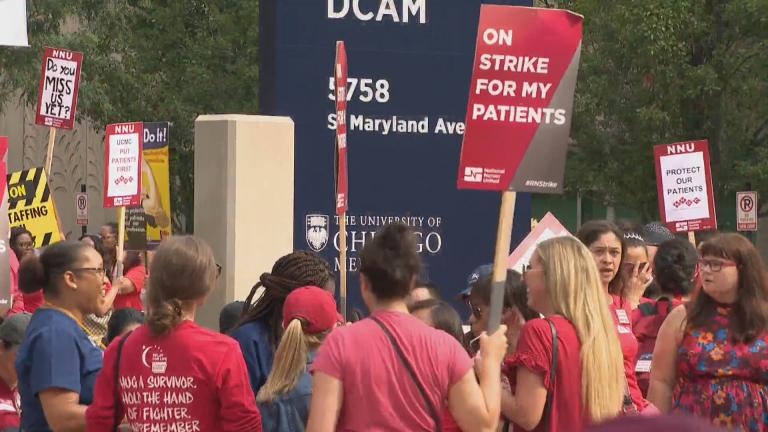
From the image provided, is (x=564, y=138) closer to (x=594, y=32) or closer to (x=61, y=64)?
(x=61, y=64)

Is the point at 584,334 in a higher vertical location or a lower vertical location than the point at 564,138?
lower

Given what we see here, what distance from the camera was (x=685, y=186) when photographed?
14.4m

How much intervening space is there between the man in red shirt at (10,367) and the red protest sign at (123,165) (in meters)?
6.30

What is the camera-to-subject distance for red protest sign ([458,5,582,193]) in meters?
6.76

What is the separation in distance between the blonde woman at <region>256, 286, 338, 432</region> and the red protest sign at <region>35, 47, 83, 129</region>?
821 centimetres

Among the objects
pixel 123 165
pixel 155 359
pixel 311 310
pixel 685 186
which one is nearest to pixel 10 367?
pixel 311 310

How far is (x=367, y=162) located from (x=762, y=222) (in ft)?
105

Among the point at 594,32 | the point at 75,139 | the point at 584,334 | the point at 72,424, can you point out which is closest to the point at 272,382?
the point at 72,424

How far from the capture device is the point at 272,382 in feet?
21.3

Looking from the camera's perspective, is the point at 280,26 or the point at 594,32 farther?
the point at 594,32

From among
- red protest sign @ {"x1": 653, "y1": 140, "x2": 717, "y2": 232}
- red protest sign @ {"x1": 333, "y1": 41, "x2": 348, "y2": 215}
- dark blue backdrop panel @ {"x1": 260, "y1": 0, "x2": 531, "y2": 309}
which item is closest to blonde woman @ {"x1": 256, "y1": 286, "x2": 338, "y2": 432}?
red protest sign @ {"x1": 333, "y1": 41, "x2": 348, "y2": 215}

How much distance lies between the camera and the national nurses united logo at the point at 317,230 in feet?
40.0

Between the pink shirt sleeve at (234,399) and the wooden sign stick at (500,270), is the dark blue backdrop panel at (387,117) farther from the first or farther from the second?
the pink shirt sleeve at (234,399)

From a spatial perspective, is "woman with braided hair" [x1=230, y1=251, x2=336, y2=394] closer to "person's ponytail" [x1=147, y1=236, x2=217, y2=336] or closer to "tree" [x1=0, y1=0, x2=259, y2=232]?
"person's ponytail" [x1=147, y1=236, x2=217, y2=336]
